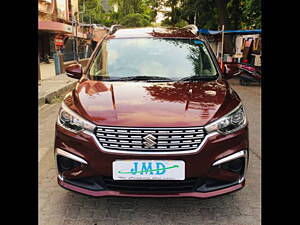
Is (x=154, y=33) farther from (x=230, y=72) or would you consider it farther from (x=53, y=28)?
(x=53, y=28)

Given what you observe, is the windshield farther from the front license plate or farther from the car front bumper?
the front license plate

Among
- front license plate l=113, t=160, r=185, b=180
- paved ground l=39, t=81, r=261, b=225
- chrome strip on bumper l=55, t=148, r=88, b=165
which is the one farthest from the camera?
paved ground l=39, t=81, r=261, b=225

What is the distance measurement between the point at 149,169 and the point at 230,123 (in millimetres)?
816

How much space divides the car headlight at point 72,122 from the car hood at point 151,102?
0.04 metres

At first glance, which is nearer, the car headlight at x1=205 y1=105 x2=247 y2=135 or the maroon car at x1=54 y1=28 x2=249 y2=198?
the maroon car at x1=54 y1=28 x2=249 y2=198

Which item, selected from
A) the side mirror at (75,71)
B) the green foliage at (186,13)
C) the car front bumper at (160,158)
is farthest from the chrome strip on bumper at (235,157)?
the green foliage at (186,13)

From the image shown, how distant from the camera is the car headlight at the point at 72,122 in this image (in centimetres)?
261

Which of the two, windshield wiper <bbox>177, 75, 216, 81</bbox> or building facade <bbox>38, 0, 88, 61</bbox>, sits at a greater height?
building facade <bbox>38, 0, 88, 61</bbox>

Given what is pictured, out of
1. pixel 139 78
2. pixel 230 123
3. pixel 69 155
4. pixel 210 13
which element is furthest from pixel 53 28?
pixel 230 123

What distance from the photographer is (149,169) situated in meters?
2.48

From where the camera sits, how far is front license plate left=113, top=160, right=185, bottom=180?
8.12 ft

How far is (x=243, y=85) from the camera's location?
12.6m

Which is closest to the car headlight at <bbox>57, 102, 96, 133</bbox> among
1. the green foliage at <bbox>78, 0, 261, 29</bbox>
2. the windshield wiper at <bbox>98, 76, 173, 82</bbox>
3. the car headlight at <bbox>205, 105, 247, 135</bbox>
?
the windshield wiper at <bbox>98, 76, 173, 82</bbox>
